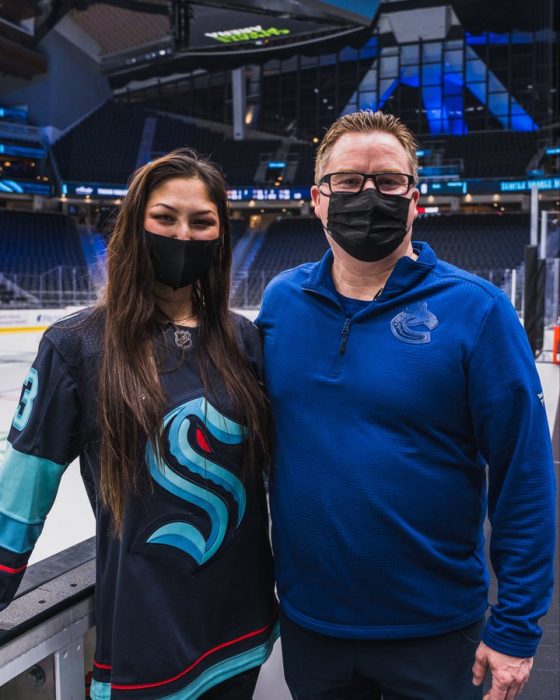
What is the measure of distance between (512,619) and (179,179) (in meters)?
1.03

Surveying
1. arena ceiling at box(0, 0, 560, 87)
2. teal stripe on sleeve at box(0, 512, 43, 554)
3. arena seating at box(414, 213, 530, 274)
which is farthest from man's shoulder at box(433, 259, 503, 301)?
arena seating at box(414, 213, 530, 274)

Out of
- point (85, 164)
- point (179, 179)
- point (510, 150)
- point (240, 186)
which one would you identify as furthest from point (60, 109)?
point (179, 179)

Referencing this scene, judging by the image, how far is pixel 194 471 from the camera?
1236mm

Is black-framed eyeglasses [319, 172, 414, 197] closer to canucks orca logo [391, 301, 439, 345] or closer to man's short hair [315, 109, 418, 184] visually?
man's short hair [315, 109, 418, 184]

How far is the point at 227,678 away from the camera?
1312 mm

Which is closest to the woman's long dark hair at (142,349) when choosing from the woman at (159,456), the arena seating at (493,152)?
the woman at (159,456)

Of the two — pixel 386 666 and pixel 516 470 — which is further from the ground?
pixel 516 470

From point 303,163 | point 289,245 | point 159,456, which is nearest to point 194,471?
point 159,456

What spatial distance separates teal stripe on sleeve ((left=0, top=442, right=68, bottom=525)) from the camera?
117 centimetres

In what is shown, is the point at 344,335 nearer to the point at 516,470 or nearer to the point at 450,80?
the point at 516,470

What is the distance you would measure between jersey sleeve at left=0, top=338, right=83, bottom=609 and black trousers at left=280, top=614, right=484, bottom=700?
0.56 meters

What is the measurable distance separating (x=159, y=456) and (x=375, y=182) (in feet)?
2.35

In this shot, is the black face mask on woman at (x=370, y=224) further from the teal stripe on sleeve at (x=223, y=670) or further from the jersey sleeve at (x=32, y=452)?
the teal stripe on sleeve at (x=223, y=670)

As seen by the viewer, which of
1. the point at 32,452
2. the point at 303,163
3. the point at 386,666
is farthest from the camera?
the point at 303,163
